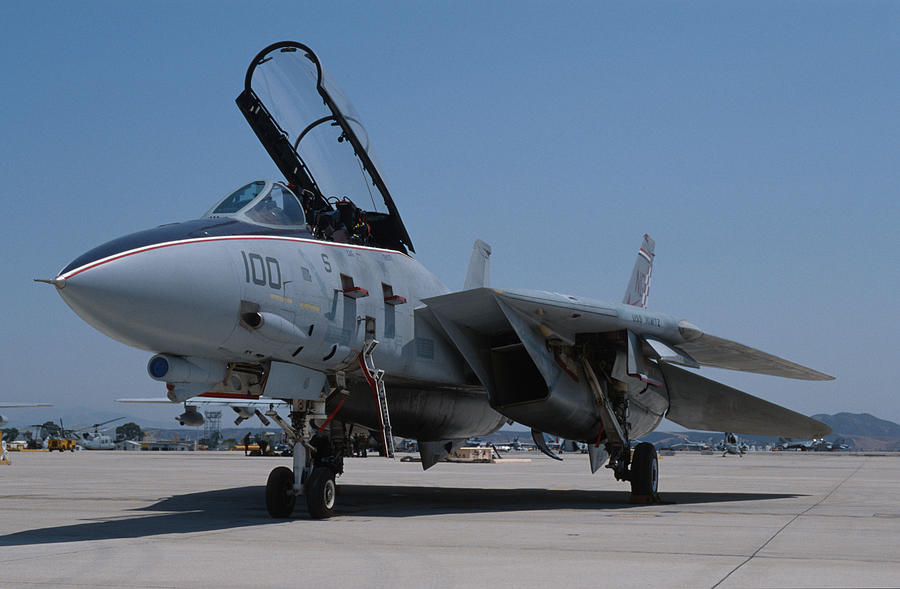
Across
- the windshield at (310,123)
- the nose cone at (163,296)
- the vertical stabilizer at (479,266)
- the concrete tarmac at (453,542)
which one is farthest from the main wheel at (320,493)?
the vertical stabilizer at (479,266)

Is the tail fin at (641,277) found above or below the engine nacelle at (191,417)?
above

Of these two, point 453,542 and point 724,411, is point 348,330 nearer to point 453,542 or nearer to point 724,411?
point 453,542

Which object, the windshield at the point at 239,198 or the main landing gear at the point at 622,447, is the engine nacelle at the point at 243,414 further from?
the windshield at the point at 239,198

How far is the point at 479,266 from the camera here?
581 inches

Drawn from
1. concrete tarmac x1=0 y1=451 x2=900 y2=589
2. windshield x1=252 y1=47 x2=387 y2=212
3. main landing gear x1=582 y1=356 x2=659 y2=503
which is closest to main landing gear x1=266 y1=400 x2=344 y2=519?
concrete tarmac x1=0 y1=451 x2=900 y2=589

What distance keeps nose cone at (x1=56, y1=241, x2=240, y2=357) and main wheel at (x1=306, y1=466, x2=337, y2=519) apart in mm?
1811

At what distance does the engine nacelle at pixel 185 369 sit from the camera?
7758mm

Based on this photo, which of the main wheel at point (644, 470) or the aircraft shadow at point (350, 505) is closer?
the aircraft shadow at point (350, 505)

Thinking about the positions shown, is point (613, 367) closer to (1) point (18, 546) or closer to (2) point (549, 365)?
(2) point (549, 365)

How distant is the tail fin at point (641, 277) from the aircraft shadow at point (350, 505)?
3.52 m

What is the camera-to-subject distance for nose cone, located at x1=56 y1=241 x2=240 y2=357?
6.80 meters

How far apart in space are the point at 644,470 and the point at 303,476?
5.18 metres

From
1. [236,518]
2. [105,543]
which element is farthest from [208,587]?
[236,518]

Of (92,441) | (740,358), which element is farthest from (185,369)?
(92,441)
